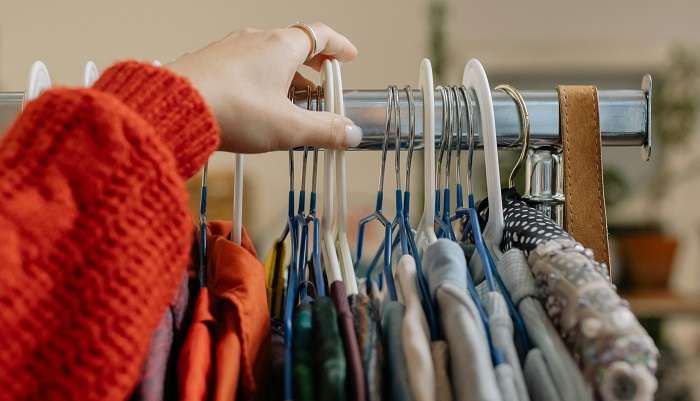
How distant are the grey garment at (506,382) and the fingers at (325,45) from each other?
0.24 metres

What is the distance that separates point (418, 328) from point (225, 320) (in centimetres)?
11

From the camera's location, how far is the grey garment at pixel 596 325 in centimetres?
32

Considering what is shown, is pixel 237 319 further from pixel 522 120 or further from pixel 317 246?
pixel 522 120


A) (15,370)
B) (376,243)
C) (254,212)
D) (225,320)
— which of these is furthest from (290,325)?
(254,212)

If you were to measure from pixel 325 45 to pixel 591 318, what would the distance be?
263 millimetres

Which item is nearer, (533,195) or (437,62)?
(533,195)

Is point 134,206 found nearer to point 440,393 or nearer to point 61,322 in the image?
point 61,322

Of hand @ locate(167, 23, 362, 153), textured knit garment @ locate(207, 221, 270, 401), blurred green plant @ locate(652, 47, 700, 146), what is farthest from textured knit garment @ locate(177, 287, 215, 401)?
blurred green plant @ locate(652, 47, 700, 146)

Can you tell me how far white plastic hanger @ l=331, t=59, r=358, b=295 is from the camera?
0.45 metres

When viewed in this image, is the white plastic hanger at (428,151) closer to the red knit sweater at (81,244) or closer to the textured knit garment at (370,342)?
the textured knit garment at (370,342)

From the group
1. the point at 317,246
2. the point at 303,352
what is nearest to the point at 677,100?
the point at 317,246

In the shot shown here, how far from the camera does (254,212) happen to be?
1925 mm

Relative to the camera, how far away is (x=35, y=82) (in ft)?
1.46

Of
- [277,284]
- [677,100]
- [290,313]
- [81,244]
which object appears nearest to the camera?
[81,244]
